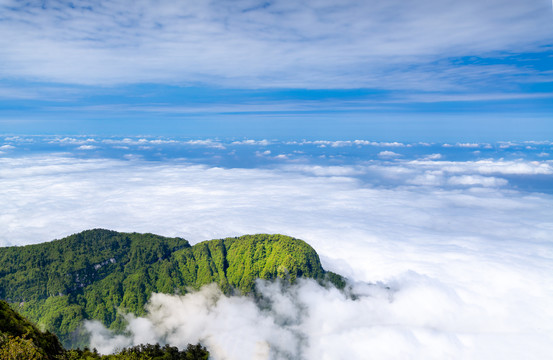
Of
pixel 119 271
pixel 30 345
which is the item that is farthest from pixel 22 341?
pixel 119 271

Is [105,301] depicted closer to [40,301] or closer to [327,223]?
[40,301]

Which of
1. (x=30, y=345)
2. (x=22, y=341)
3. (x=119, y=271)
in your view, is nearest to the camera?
(x=22, y=341)

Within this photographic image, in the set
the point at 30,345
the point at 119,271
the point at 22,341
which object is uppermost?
the point at 22,341

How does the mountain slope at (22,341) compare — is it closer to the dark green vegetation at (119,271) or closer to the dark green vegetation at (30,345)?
the dark green vegetation at (30,345)

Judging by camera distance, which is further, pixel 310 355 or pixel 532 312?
pixel 532 312

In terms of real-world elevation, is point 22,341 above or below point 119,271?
above

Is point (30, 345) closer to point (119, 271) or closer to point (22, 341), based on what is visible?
point (22, 341)

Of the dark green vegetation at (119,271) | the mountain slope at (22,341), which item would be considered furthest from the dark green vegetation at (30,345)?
the dark green vegetation at (119,271)

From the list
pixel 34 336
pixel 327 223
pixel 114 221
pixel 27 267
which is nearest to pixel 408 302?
pixel 327 223
